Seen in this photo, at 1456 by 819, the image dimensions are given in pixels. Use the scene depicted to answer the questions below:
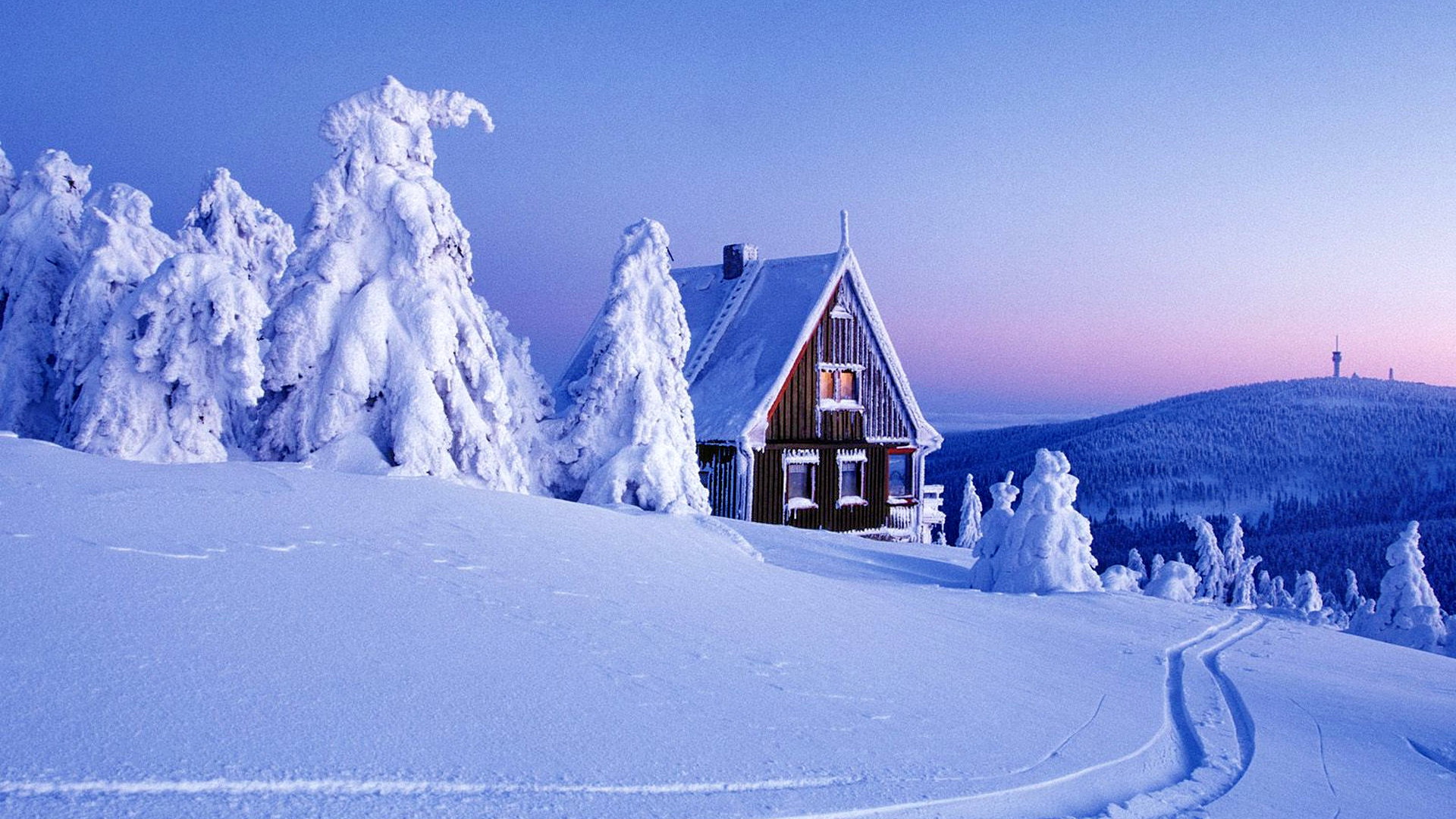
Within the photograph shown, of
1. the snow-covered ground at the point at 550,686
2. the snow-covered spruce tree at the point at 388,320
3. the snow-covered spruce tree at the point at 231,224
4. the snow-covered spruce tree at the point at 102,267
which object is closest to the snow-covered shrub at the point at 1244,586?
the snow-covered spruce tree at the point at 231,224

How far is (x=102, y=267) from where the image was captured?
19.5 m

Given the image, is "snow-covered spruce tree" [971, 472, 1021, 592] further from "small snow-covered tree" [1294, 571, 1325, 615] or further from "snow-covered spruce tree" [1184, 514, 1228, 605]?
"snow-covered spruce tree" [1184, 514, 1228, 605]

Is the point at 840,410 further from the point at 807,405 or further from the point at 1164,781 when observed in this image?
the point at 1164,781

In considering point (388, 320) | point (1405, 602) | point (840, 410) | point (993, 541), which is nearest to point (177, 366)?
point (388, 320)

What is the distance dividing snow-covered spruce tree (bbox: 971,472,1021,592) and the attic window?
7848 millimetres

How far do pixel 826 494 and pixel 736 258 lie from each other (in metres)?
8.25

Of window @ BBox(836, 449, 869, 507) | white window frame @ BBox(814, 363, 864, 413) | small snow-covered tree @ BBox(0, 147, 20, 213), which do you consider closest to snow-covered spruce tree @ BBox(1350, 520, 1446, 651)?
window @ BBox(836, 449, 869, 507)

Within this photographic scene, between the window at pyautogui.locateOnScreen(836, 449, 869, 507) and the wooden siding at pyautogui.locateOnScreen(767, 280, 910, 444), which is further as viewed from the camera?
the window at pyautogui.locateOnScreen(836, 449, 869, 507)

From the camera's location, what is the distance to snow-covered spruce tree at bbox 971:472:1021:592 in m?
16.2

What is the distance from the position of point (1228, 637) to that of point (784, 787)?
8660mm

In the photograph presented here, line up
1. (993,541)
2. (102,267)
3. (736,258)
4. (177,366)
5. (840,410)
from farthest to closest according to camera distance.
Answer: (736,258) < (840,410) < (102,267) < (993,541) < (177,366)

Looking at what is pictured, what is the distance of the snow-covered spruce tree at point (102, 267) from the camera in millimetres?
18969

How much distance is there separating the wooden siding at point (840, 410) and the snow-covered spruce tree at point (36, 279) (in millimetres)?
16715

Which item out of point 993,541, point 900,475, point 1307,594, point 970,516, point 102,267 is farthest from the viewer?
point 1307,594
